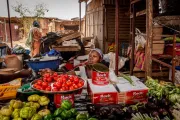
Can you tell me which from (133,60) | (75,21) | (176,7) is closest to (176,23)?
(176,7)

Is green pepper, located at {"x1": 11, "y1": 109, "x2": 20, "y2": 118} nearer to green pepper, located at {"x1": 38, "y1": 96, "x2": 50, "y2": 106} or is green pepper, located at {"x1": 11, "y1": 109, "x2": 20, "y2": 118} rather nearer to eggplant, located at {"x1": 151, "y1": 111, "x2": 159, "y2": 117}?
→ green pepper, located at {"x1": 38, "y1": 96, "x2": 50, "y2": 106}

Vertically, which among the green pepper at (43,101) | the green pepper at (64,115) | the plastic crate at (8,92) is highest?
the plastic crate at (8,92)

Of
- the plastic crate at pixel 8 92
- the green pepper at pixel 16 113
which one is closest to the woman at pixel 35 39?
the plastic crate at pixel 8 92

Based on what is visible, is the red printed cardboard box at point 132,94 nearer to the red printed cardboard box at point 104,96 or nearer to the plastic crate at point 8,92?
the red printed cardboard box at point 104,96

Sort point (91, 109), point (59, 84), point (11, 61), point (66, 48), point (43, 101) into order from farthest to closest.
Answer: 1. point (66, 48)
2. point (11, 61)
3. point (59, 84)
4. point (43, 101)
5. point (91, 109)

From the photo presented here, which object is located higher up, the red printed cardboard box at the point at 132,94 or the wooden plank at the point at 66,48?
the wooden plank at the point at 66,48

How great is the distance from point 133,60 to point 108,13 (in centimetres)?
460

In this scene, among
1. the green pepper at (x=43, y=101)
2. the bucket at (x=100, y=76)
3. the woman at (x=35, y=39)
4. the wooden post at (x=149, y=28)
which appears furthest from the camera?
the woman at (x=35, y=39)

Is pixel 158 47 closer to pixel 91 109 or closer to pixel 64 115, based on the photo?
pixel 91 109

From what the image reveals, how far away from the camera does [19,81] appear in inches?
120

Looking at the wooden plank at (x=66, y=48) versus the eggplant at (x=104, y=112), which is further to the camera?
the wooden plank at (x=66, y=48)

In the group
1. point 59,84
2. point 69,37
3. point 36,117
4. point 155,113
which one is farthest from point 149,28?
point 69,37

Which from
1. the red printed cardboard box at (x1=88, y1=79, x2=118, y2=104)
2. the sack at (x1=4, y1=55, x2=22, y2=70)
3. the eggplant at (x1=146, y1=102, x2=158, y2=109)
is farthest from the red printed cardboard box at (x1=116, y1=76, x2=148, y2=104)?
the sack at (x1=4, y1=55, x2=22, y2=70)

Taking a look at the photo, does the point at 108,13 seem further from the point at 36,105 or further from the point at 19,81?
the point at 36,105
